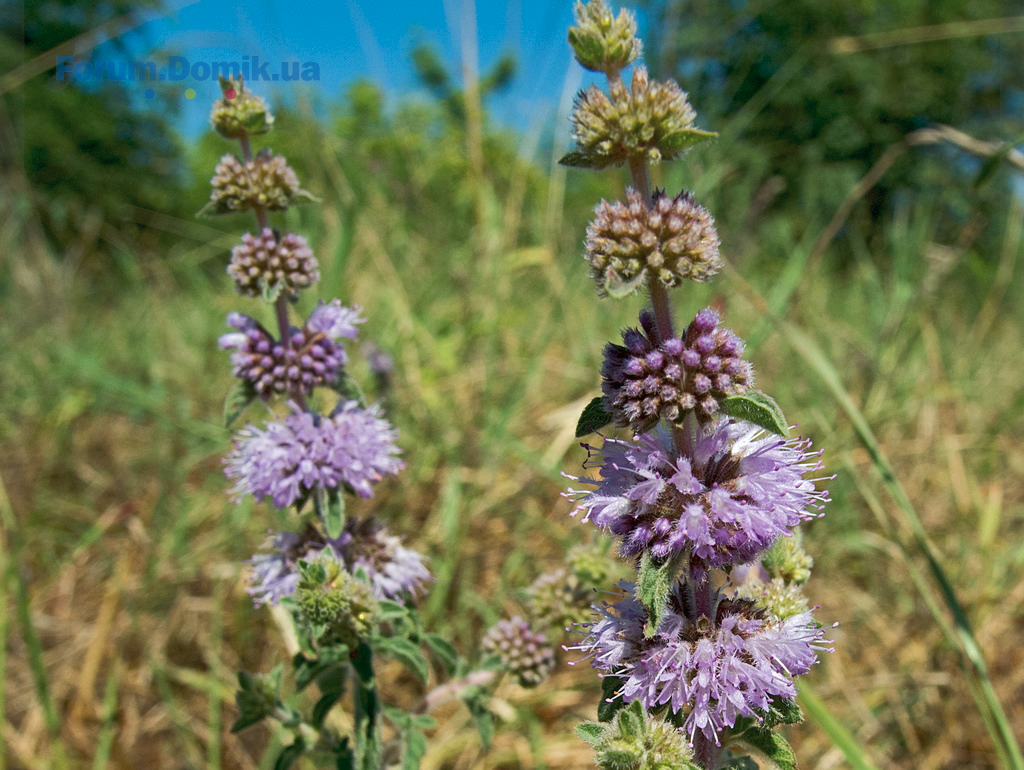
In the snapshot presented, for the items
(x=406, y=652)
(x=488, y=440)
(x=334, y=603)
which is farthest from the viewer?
(x=488, y=440)

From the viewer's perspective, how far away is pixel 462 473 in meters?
3.46

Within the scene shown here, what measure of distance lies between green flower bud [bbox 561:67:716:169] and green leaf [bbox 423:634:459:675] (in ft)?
3.92

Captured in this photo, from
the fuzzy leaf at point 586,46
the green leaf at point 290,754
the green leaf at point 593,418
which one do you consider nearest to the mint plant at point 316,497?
the green leaf at point 290,754

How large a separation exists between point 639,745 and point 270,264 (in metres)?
1.28

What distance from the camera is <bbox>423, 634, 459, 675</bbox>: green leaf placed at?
68.9 inches

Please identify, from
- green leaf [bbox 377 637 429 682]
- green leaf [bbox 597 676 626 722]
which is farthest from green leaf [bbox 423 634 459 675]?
green leaf [bbox 597 676 626 722]

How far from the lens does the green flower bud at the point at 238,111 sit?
1623mm

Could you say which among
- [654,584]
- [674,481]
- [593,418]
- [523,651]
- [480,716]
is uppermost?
[593,418]

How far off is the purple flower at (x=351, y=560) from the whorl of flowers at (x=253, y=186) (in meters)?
0.82

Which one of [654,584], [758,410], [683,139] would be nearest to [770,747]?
[654,584]

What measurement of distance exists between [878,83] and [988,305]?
1394 cm

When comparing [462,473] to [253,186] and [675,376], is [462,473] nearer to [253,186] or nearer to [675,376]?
[253,186]

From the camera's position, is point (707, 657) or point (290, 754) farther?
point (290, 754)

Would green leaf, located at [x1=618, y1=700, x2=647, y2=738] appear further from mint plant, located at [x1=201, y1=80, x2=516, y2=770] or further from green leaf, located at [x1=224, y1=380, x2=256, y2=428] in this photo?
green leaf, located at [x1=224, y1=380, x2=256, y2=428]
